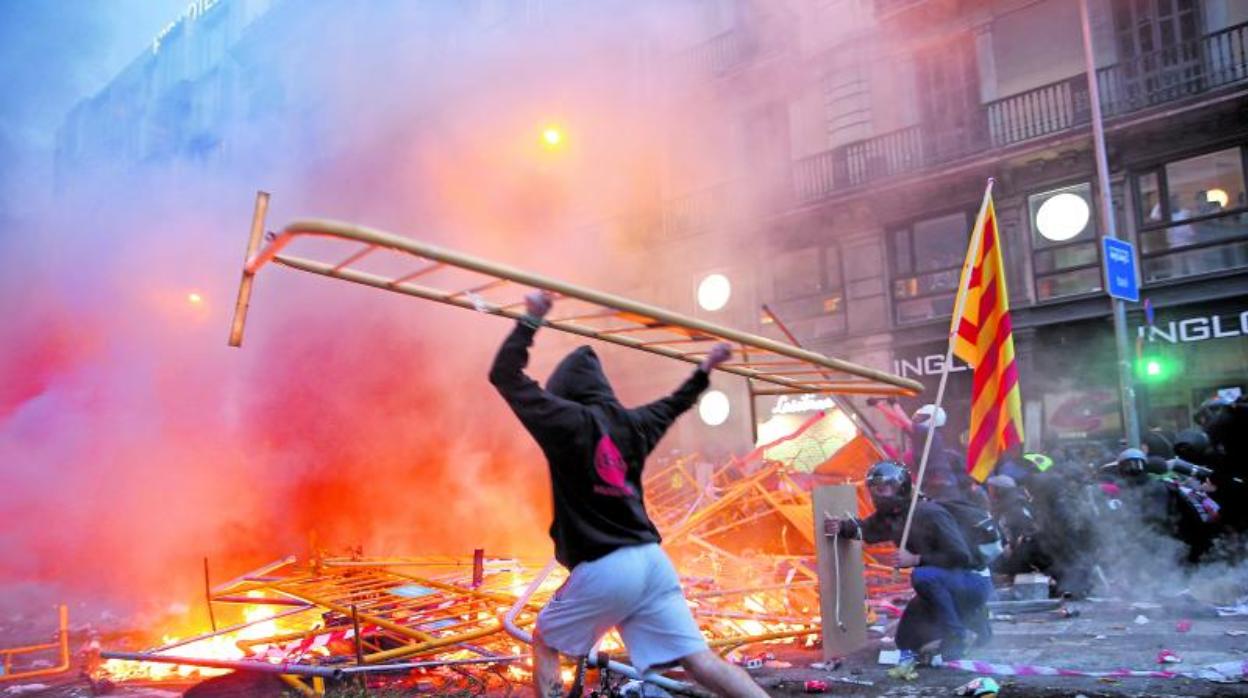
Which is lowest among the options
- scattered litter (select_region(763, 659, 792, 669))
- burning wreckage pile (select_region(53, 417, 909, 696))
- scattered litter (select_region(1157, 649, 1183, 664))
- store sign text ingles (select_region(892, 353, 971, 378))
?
scattered litter (select_region(763, 659, 792, 669))

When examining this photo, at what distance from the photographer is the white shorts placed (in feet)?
9.13

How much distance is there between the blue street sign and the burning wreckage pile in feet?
15.1

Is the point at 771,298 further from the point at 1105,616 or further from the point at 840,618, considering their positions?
the point at 840,618

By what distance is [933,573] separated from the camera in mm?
4758

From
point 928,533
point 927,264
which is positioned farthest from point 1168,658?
point 927,264

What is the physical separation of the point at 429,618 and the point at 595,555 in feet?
9.23

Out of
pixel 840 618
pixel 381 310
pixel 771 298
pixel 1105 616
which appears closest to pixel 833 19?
pixel 771 298

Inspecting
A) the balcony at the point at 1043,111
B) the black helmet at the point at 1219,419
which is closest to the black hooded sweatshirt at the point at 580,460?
the black helmet at the point at 1219,419

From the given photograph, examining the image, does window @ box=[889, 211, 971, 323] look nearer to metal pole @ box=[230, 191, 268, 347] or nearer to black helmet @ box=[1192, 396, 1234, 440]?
black helmet @ box=[1192, 396, 1234, 440]

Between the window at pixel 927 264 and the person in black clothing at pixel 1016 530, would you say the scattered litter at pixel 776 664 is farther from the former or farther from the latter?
the window at pixel 927 264

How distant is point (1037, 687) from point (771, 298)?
12.7 m

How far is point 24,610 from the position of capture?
8.16 meters

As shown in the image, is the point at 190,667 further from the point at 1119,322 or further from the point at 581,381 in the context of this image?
the point at 1119,322

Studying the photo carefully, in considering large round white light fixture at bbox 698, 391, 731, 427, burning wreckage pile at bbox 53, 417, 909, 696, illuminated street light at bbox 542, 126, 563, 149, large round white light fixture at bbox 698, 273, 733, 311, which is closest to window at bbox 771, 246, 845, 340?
large round white light fixture at bbox 698, 273, 733, 311
